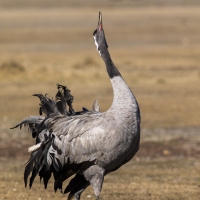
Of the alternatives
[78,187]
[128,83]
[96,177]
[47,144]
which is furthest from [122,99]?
[128,83]

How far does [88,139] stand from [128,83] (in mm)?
16730

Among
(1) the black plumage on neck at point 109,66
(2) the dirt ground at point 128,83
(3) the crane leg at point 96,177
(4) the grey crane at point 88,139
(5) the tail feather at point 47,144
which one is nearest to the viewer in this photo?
(4) the grey crane at point 88,139

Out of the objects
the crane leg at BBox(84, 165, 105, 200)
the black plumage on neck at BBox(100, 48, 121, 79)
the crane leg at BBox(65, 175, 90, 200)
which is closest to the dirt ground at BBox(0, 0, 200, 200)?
the crane leg at BBox(65, 175, 90, 200)

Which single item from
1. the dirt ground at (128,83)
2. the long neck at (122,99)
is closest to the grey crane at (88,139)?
the long neck at (122,99)

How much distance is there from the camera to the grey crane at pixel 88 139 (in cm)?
795

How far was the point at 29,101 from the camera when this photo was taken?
21.4 metres

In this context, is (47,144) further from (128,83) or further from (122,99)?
(128,83)

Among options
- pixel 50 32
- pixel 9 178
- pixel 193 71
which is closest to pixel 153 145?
pixel 9 178

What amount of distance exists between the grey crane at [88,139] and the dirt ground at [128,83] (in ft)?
5.20

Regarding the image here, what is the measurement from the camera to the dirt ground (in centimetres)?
1155

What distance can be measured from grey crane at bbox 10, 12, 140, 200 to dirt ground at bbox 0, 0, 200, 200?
62.4 inches

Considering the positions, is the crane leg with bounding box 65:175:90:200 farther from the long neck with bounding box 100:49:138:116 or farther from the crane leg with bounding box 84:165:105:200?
the long neck with bounding box 100:49:138:116

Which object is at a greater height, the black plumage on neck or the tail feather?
the black plumage on neck

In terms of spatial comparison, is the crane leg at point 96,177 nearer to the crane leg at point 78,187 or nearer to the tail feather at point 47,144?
the tail feather at point 47,144
